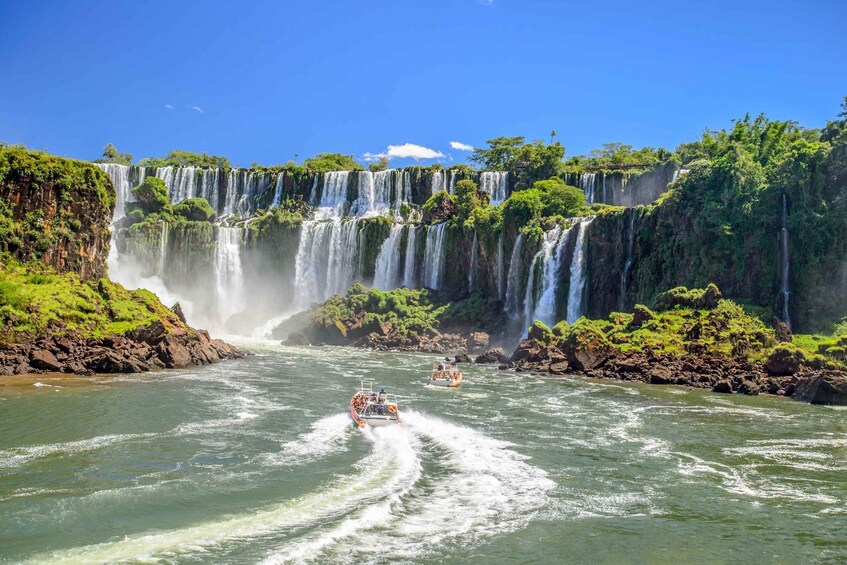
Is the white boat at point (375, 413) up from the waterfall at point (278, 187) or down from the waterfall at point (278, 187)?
down

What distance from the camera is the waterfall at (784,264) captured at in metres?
48.5

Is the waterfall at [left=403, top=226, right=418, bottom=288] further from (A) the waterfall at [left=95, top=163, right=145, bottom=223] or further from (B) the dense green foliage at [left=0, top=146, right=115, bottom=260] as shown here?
(A) the waterfall at [left=95, top=163, right=145, bottom=223]

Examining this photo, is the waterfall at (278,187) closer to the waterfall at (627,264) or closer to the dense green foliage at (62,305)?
the dense green foliage at (62,305)

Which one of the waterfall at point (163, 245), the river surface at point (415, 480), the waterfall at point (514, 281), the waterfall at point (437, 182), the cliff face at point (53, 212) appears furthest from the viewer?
the waterfall at point (437, 182)

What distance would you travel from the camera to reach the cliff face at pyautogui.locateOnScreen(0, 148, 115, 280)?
4728 cm

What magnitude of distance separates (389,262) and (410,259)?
243cm

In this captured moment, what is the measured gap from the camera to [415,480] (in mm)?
20344

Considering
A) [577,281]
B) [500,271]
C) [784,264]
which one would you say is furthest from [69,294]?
[784,264]

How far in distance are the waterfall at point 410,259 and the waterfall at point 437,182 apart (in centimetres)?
1571

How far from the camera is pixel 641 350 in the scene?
44938mm

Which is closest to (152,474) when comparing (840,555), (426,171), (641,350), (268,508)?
(268,508)

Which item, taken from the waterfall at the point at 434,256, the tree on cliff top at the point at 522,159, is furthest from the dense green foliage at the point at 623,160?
the waterfall at the point at 434,256

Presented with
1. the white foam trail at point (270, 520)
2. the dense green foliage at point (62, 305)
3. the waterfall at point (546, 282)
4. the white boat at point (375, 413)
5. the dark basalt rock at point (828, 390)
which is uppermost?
the waterfall at point (546, 282)

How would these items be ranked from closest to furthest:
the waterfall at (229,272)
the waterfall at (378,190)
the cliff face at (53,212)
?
the cliff face at (53,212) → the waterfall at (229,272) → the waterfall at (378,190)
